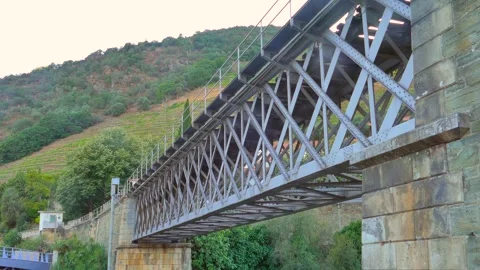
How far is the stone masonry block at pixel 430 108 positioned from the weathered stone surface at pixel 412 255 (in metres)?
1.57

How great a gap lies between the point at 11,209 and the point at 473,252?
68679mm

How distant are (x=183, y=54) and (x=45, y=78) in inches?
1930

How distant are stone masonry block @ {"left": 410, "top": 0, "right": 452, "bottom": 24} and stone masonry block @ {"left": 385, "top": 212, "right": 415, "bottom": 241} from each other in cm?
270

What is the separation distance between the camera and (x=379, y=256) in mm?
7320

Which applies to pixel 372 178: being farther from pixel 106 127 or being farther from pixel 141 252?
pixel 106 127

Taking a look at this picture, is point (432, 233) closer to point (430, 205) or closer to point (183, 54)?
point (430, 205)

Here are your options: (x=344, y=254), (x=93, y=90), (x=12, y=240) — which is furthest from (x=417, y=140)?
(x=93, y=90)

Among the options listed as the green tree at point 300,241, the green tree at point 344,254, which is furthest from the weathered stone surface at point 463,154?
the green tree at point 344,254

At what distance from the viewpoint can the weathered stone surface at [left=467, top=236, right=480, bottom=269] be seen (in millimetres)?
5773

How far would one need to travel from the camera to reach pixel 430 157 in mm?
6660

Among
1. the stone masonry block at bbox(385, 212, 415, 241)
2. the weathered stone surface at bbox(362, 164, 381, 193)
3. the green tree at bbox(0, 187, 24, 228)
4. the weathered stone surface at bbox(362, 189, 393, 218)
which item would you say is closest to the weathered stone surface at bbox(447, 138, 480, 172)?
the stone masonry block at bbox(385, 212, 415, 241)

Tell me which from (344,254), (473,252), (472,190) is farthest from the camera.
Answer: (344,254)

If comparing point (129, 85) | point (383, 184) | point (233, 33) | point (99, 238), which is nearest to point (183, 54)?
point (233, 33)

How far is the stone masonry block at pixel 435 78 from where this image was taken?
6.60m
